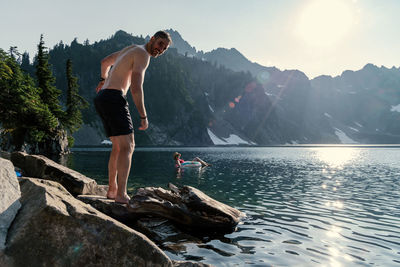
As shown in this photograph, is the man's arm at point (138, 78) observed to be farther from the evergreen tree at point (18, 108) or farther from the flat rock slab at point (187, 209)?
the evergreen tree at point (18, 108)

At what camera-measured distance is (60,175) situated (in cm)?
962

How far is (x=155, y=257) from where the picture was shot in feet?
13.1

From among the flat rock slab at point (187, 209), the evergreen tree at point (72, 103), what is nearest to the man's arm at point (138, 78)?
the flat rock slab at point (187, 209)

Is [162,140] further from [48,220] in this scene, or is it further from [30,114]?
[48,220]

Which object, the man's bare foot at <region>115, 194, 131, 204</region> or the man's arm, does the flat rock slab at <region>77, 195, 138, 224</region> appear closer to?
the man's bare foot at <region>115, 194, 131, 204</region>

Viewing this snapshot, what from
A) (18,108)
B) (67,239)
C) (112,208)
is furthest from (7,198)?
(18,108)

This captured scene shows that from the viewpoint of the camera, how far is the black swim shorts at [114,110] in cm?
529

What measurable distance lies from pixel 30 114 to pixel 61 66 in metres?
173

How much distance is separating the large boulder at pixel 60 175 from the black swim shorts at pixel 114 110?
4586 millimetres

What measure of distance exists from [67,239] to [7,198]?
101 centimetres

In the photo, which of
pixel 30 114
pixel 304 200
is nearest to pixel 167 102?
pixel 30 114

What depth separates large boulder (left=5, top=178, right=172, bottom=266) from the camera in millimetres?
3447

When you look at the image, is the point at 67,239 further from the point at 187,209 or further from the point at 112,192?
the point at 187,209

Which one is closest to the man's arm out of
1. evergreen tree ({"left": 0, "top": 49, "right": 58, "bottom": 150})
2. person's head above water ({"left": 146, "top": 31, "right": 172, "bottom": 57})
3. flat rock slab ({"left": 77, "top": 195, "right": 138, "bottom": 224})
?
person's head above water ({"left": 146, "top": 31, "right": 172, "bottom": 57})
